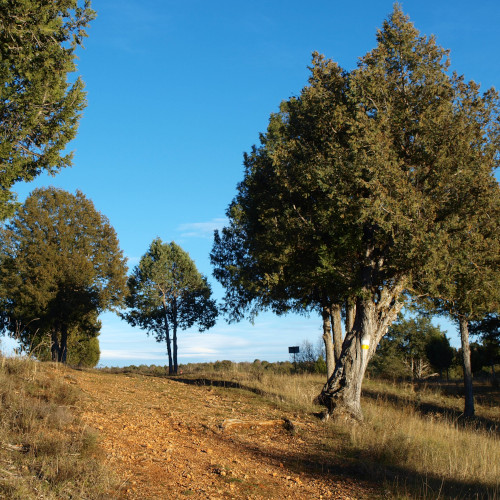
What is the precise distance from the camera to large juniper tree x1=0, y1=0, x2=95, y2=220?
12.9 meters

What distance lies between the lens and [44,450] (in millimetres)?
6039

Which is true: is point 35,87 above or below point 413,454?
above

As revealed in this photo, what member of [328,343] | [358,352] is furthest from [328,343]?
[358,352]

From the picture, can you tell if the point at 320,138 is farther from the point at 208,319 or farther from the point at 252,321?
the point at 208,319

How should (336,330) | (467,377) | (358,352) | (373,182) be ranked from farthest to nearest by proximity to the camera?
(467,377) → (336,330) → (358,352) → (373,182)

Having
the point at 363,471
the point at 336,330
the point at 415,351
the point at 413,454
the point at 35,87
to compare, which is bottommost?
the point at 415,351

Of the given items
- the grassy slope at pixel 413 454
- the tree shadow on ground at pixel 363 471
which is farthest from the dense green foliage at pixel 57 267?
the tree shadow on ground at pixel 363 471

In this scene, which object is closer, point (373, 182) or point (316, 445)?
point (316, 445)

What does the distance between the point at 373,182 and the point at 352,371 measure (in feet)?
17.6

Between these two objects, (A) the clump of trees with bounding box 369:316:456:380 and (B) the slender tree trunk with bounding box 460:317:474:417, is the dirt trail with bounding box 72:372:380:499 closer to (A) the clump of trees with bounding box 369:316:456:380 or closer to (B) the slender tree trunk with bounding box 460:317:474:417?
(B) the slender tree trunk with bounding box 460:317:474:417

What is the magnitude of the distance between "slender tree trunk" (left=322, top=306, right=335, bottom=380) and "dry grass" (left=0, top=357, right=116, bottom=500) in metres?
13.0

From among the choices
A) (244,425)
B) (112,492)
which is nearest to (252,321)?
(244,425)

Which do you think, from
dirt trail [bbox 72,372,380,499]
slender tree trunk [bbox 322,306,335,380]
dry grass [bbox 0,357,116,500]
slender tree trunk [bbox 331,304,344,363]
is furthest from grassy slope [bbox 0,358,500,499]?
slender tree trunk [bbox 322,306,335,380]

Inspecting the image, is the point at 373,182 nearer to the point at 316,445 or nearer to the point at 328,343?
the point at 316,445
